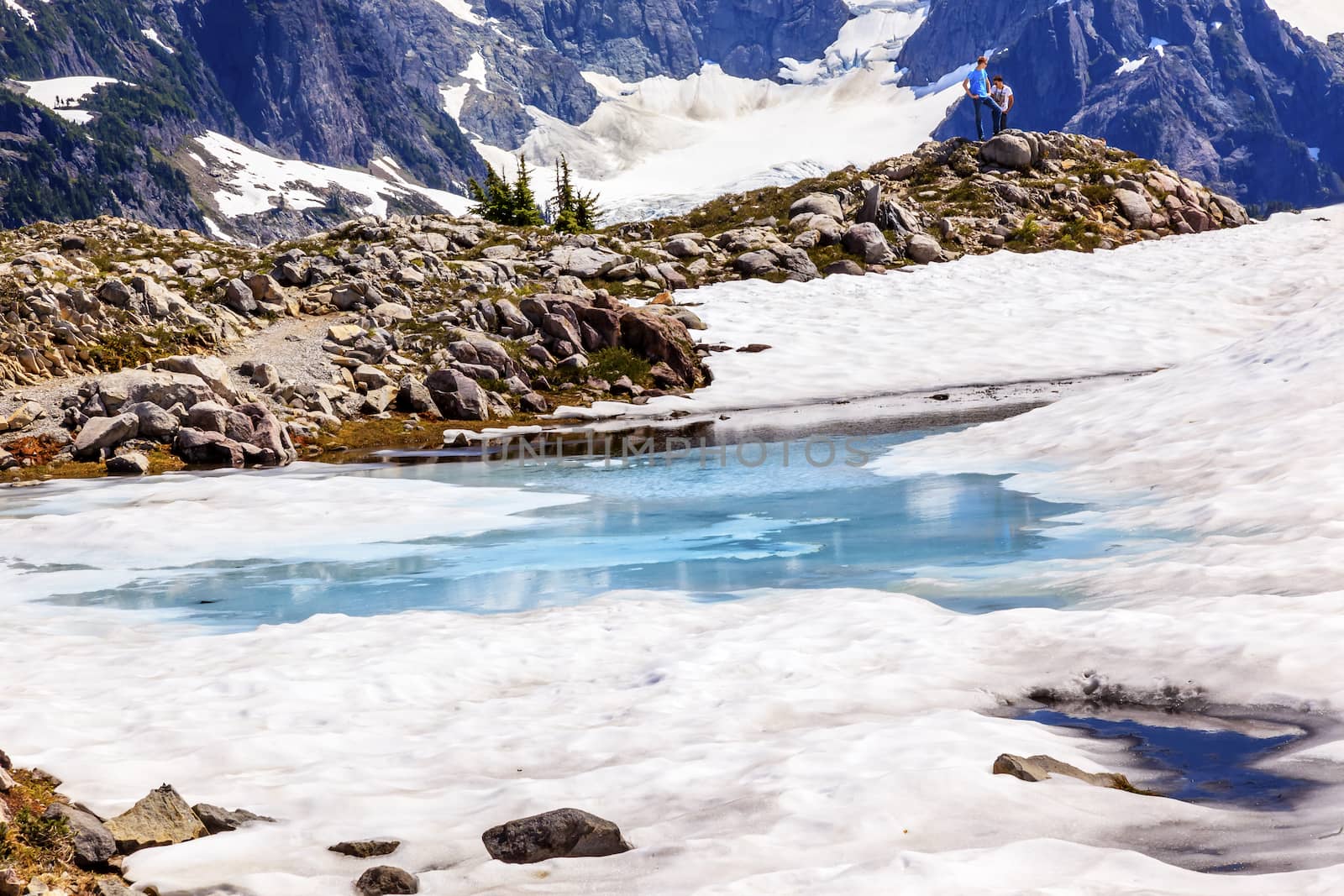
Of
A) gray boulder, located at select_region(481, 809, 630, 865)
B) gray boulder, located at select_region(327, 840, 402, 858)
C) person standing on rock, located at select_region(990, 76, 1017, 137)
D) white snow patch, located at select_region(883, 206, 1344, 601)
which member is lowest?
gray boulder, located at select_region(327, 840, 402, 858)

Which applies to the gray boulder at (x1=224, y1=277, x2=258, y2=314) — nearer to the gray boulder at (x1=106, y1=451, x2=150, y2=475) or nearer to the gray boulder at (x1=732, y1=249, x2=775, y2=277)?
the gray boulder at (x1=106, y1=451, x2=150, y2=475)

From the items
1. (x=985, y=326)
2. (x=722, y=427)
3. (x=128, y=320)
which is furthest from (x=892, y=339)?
(x=128, y=320)

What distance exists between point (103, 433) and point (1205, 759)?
77.2ft

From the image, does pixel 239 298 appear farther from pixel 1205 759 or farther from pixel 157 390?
pixel 1205 759

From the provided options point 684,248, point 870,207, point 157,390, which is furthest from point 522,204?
point 157,390

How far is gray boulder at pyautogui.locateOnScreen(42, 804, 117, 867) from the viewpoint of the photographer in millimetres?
5738

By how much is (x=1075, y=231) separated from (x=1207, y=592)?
1772 inches

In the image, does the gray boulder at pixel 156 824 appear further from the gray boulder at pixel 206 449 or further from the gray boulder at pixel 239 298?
the gray boulder at pixel 239 298

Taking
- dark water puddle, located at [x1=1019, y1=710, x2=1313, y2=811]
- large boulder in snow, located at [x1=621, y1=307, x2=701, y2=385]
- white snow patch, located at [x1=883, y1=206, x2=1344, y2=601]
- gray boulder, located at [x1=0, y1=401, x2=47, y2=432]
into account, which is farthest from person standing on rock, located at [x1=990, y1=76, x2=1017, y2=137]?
dark water puddle, located at [x1=1019, y1=710, x2=1313, y2=811]

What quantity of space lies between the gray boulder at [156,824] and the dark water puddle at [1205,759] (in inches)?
229

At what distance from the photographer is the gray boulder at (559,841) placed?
588cm

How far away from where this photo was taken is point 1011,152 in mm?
57219

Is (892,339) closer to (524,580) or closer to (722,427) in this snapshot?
(722,427)

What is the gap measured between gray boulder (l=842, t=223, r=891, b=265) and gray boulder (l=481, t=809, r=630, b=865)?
146 feet
